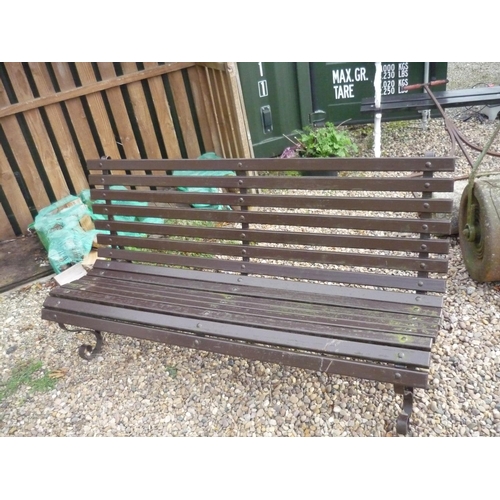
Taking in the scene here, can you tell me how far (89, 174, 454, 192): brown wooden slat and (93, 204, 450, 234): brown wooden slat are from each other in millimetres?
154

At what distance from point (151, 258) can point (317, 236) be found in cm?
114

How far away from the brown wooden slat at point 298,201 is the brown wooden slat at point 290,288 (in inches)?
16.8

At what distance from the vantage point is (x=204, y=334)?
236cm

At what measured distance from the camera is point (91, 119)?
15.7 ft

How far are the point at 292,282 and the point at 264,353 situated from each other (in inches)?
21.8

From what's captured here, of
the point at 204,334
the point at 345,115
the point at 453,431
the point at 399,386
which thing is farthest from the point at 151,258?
the point at 345,115

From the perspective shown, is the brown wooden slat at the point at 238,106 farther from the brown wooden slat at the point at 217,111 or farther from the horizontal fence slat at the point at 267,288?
the horizontal fence slat at the point at 267,288

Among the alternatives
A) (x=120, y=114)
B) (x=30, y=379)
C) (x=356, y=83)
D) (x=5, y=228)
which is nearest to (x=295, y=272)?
(x=30, y=379)

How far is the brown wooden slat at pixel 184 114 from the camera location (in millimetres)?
4973

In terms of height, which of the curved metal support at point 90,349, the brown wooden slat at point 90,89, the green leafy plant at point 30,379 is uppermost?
the brown wooden slat at point 90,89

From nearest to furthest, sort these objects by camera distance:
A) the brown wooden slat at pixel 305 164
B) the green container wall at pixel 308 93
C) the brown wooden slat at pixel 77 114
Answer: the brown wooden slat at pixel 305 164, the brown wooden slat at pixel 77 114, the green container wall at pixel 308 93

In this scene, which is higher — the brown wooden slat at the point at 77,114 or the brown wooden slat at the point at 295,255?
the brown wooden slat at the point at 77,114

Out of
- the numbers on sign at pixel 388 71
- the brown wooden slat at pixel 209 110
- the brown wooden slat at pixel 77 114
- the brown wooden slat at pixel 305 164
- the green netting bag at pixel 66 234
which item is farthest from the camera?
the numbers on sign at pixel 388 71

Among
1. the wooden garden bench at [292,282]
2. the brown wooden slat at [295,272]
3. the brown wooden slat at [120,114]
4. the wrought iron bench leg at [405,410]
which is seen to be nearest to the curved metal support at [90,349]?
the wooden garden bench at [292,282]
